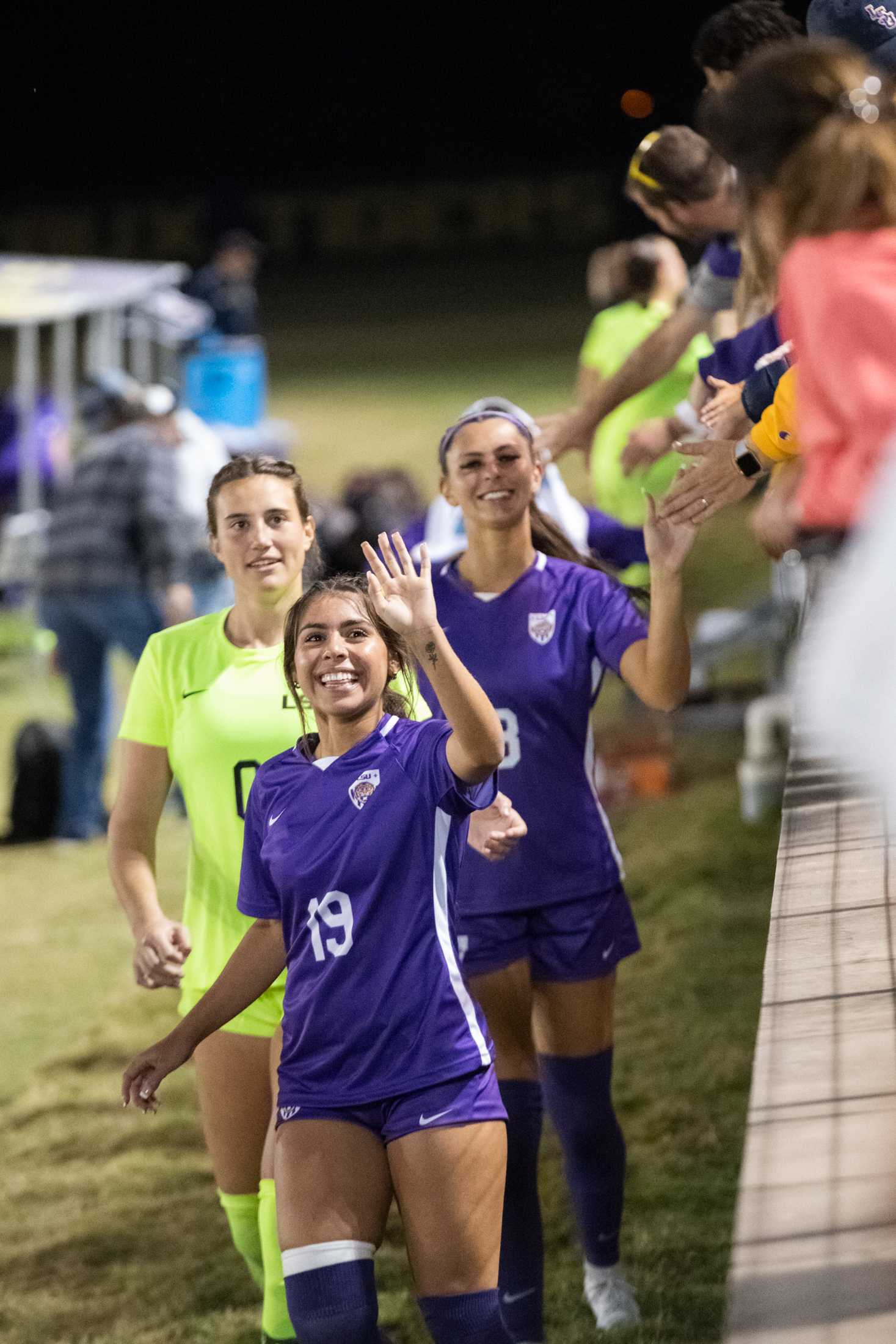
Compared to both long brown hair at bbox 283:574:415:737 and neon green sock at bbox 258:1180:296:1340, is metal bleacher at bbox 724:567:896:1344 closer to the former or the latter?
long brown hair at bbox 283:574:415:737

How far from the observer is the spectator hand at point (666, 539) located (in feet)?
10.6

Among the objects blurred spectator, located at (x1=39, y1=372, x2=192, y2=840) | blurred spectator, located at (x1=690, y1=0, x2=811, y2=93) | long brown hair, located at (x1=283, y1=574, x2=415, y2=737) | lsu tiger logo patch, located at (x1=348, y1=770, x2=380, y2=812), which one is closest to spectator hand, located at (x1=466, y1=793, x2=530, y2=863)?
long brown hair, located at (x1=283, y1=574, x2=415, y2=737)

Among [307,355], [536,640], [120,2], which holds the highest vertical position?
[120,2]

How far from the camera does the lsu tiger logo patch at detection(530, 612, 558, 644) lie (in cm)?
366

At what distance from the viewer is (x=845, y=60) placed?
7.29 feet

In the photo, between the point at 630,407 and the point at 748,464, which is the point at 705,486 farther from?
the point at 630,407

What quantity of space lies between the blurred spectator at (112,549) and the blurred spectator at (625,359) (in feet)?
6.61

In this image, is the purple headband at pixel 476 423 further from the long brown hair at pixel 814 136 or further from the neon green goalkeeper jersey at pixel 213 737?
the long brown hair at pixel 814 136

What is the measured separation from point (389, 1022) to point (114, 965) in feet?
14.3

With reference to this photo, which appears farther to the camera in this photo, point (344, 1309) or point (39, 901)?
point (39, 901)

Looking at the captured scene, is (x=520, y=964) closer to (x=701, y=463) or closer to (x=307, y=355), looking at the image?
(x=701, y=463)

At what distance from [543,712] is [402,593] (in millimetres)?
870

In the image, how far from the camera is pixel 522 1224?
11.7 feet

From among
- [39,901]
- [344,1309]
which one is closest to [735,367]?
[344,1309]
